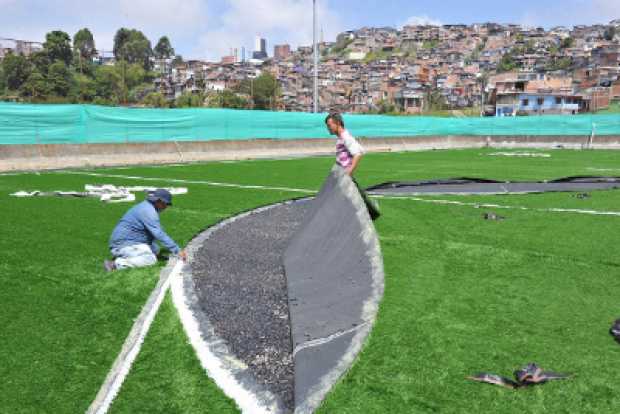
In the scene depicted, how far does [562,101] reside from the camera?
89.9 m

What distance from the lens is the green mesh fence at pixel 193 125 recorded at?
17.4m

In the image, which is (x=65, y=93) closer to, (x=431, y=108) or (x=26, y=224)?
(x=26, y=224)

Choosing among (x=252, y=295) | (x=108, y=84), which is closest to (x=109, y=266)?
(x=252, y=295)

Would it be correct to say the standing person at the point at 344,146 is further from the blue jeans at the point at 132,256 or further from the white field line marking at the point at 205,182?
the white field line marking at the point at 205,182

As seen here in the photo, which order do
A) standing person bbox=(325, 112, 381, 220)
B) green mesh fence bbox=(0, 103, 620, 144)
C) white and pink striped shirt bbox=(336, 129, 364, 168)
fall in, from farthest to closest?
green mesh fence bbox=(0, 103, 620, 144) → white and pink striped shirt bbox=(336, 129, 364, 168) → standing person bbox=(325, 112, 381, 220)

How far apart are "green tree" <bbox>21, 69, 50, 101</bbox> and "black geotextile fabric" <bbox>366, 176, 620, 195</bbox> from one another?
43085 mm

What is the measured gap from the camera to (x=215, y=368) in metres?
3.78

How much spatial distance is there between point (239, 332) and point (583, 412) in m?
2.48

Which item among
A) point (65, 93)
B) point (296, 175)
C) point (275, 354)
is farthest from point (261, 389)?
point (65, 93)

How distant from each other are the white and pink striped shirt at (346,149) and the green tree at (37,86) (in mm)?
45827

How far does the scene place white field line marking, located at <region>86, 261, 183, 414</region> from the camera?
131 inches

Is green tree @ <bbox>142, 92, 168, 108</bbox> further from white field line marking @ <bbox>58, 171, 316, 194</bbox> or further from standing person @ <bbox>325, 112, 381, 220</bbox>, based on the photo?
standing person @ <bbox>325, 112, 381, 220</bbox>

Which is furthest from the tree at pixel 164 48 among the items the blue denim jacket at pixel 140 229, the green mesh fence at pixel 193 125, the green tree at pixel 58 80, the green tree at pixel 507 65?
the blue denim jacket at pixel 140 229

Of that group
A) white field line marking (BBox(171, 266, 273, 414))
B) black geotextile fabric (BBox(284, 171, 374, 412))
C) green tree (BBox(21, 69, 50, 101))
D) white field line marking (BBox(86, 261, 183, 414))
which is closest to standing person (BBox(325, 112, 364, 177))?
black geotextile fabric (BBox(284, 171, 374, 412))
